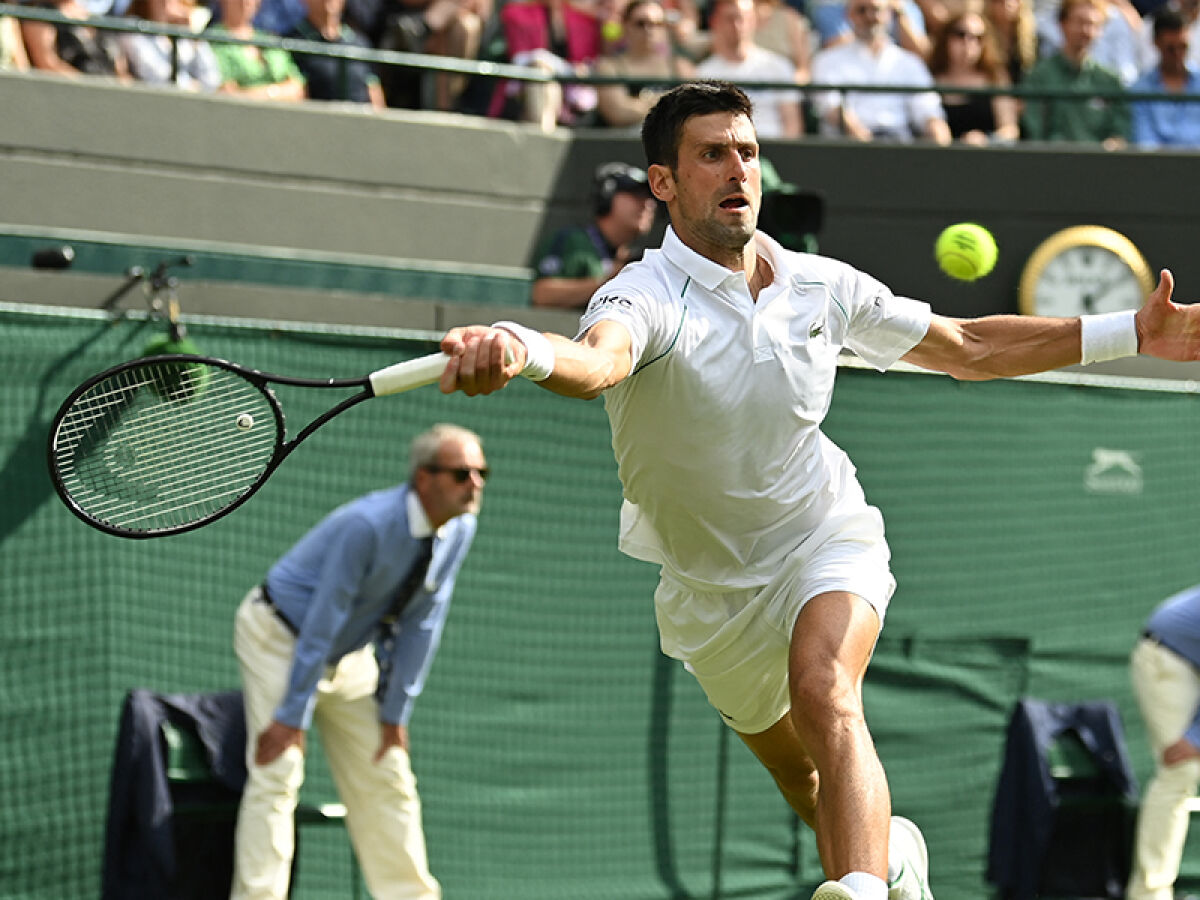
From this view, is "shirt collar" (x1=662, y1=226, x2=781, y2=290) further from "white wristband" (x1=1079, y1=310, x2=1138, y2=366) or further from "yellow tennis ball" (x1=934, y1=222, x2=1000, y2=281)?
"yellow tennis ball" (x1=934, y1=222, x2=1000, y2=281)

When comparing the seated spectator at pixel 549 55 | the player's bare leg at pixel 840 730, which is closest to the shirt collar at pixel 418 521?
the player's bare leg at pixel 840 730

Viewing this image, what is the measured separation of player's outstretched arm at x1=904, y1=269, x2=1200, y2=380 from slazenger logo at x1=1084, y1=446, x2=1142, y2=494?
3.99 m

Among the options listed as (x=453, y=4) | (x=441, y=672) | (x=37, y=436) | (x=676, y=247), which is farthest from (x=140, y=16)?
(x=676, y=247)

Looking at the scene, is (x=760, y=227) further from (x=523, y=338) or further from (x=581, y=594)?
(x=523, y=338)

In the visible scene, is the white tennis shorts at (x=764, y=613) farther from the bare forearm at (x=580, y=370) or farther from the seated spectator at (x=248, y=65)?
the seated spectator at (x=248, y=65)

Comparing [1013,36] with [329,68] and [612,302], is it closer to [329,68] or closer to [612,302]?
[329,68]

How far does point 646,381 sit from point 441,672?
338 cm

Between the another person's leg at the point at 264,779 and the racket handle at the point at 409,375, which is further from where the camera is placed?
the another person's leg at the point at 264,779

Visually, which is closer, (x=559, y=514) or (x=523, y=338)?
(x=523, y=338)

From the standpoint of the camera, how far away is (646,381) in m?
4.70

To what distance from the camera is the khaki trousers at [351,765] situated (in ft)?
23.5

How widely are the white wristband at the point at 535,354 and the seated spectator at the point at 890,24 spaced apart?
7377 mm

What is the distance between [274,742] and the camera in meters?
7.05

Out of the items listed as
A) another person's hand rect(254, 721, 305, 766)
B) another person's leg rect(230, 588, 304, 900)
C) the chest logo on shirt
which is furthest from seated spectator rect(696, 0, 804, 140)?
the chest logo on shirt
